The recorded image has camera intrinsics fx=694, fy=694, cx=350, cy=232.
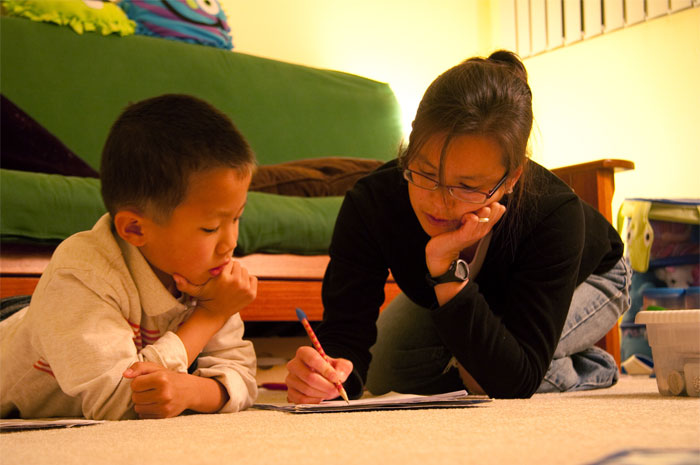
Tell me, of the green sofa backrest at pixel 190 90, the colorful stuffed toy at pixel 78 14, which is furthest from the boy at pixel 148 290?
the colorful stuffed toy at pixel 78 14

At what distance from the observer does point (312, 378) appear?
1.00m

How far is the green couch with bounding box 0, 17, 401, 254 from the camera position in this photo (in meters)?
1.59

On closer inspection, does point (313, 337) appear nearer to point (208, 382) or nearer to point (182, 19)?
point (208, 382)

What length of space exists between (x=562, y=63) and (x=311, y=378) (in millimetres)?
2990

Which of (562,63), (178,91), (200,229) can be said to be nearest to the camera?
(200,229)

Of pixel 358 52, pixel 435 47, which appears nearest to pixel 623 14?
pixel 435 47

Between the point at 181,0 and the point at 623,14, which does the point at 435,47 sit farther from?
the point at 181,0

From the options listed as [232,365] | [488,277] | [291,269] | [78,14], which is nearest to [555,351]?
[488,277]

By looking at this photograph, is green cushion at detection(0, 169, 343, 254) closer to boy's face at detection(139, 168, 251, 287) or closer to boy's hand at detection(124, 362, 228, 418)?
boy's face at detection(139, 168, 251, 287)

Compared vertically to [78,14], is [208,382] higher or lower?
lower

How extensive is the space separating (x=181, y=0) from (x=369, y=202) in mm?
1738

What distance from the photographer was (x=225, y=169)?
1.04 meters

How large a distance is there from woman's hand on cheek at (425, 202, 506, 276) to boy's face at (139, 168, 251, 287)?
0.31 meters

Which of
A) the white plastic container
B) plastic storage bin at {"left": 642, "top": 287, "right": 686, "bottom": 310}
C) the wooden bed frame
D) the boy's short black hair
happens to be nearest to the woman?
the white plastic container
